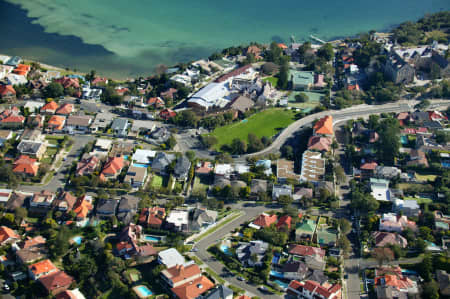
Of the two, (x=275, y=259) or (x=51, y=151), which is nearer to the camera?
(x=275, y=259)

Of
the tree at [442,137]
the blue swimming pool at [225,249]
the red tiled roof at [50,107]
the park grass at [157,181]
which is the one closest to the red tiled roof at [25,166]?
the red tiled roof at [50,107]

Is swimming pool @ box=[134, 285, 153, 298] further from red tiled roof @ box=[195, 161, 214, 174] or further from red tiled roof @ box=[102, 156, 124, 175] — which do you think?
red tiled roof @ box=[195, 161, 214, 174]

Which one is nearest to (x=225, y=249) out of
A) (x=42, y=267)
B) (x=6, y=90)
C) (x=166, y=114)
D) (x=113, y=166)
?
(x=42, y=267)

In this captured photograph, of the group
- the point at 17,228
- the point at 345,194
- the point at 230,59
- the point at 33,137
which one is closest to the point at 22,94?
the point at 33,137

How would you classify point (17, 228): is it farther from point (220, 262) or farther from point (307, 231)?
point (307, 231)

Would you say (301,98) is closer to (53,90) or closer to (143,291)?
(53,90)

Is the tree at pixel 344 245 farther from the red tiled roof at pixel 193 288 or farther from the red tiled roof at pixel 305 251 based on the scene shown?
the red tiled roof at pixel 193 288
